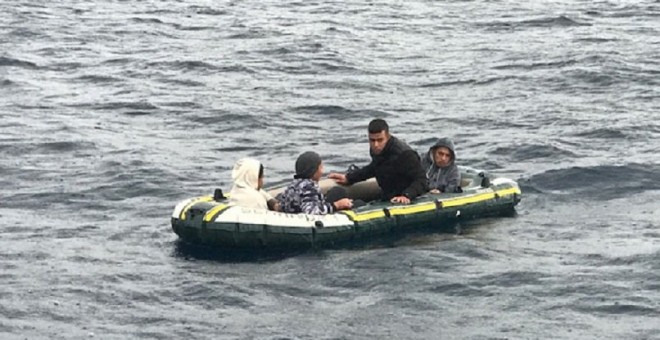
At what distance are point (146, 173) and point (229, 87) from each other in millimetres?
8365

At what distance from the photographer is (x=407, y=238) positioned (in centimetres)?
1848

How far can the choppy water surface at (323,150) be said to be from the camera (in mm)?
15750

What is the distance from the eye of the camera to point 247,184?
17.9 m

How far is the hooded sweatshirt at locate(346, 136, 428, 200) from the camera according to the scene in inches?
739

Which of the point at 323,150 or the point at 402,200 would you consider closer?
the point at 402,200

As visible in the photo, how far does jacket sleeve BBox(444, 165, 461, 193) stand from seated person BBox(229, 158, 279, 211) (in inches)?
115

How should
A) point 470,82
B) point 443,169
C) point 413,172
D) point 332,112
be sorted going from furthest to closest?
point 470,82 → point 332,112 → point 443,169 → point 413,172

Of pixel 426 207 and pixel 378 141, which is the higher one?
pixel 378 141

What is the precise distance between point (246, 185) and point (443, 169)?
3235 millimetres

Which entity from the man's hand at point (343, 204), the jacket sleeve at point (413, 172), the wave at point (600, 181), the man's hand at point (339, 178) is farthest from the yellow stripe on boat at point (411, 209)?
the wave at point (600, 181)

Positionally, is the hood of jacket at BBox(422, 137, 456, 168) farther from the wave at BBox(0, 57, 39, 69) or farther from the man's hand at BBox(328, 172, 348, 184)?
the wave at BBox(0, 57, 39, 69)

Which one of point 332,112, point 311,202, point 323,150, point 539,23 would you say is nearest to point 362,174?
point 311,202

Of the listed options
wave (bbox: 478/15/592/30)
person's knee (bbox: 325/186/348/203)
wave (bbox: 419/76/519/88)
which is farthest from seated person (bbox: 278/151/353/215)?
wave (bbox: 478/15/592/30)

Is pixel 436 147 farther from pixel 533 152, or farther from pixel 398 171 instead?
pixel 533 152
